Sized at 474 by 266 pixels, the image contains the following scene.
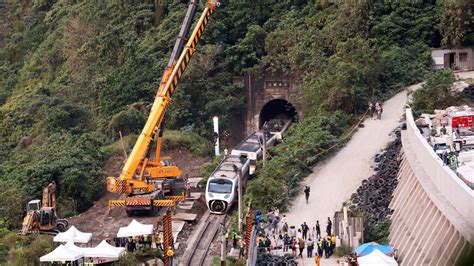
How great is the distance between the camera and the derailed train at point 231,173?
3116 centimetres

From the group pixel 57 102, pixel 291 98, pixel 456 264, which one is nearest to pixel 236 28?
pixel 291 98

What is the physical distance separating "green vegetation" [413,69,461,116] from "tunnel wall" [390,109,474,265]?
19.3 feet

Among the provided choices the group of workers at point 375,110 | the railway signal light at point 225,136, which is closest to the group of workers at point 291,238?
the group of workers at point 375,110

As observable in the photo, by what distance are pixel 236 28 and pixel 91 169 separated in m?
16.4

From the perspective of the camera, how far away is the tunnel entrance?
157ft

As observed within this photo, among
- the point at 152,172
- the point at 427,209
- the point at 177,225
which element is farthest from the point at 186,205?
the point at 427,209

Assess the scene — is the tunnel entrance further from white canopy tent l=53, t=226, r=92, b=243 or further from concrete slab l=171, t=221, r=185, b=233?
white canopy tent l=53, t=226, r=92, b=243

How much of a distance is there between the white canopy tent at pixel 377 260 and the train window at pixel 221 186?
959 centimetres

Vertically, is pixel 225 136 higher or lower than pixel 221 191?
higher

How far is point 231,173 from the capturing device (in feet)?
105

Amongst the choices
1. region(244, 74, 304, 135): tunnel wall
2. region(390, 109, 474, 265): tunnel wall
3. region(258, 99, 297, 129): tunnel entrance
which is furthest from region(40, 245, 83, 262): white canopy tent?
region(258, 99, 297, 129): tunnel entrance

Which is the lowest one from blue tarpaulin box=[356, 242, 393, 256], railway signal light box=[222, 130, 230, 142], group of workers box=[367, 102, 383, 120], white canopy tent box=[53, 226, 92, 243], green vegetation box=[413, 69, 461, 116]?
white canopy tent box=[53, 226, 92, 243]

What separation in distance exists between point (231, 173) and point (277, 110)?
1776 centimetres

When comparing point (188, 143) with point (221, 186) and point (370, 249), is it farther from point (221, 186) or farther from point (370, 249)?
point (370, 249)
